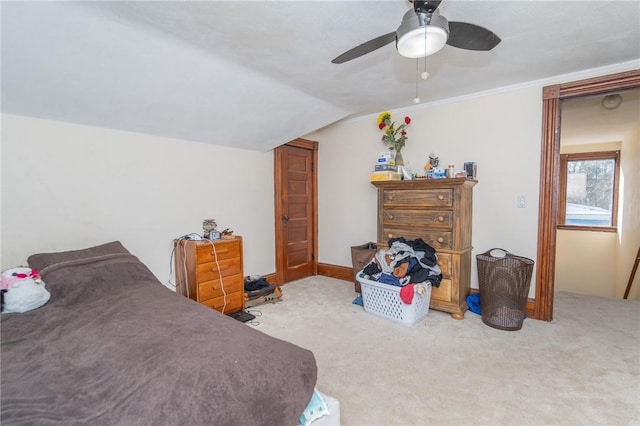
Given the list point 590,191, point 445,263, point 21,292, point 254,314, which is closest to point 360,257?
point 445,263

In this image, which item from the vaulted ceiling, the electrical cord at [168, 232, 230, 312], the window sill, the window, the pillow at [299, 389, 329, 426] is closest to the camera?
the pillow at [299, 389, 329, 426]

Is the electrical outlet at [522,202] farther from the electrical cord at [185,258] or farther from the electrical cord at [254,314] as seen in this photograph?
the electrical cord at [185,258]

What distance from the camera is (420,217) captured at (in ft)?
10.3

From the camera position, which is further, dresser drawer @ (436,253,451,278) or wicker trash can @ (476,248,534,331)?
dresser drawer @ (436,253,451,278)

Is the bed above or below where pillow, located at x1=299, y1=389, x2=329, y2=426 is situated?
above

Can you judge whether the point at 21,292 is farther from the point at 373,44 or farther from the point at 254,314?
the point at 373,44

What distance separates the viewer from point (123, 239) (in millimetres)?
2658

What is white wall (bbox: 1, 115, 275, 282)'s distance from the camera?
2.14 metres

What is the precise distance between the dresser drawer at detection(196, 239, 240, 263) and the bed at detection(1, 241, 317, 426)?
1061 millimetres

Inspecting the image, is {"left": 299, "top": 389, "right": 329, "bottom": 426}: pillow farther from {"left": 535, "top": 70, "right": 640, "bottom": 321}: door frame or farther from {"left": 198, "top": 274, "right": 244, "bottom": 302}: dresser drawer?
{"left": 535, "top": 70, "right": 640, "bottom": 321}: door frame

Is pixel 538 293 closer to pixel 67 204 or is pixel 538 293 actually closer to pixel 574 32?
pixel 574 32

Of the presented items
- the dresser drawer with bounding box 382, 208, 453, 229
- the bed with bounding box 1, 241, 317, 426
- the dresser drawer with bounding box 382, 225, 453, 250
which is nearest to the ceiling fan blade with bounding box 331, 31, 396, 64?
the bed with bounding box 1, 241, 317, 426

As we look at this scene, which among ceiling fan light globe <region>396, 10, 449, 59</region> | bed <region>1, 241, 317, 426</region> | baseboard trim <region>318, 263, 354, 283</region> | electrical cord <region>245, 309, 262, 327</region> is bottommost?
electrical cord <region>245, 309, 262, 327</region>

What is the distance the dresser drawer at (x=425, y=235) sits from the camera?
2.97 m
